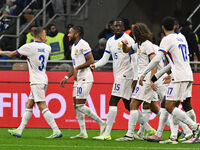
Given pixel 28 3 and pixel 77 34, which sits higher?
pixel 28 3

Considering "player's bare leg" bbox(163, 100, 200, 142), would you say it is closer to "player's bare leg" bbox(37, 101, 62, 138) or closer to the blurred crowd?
"player's bare leg" bbox(37, 101, 62, 138)

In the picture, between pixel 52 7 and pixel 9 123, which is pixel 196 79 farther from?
pixel 52 7

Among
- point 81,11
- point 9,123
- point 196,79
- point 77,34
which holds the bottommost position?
point 9,123

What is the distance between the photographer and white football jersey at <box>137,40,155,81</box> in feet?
39.8

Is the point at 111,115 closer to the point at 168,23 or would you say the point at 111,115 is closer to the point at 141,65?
the point at 141,65

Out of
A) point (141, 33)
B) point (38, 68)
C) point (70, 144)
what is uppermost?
point (141, 33)

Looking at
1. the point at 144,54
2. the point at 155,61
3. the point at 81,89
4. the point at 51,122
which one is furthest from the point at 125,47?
the point at 51,122

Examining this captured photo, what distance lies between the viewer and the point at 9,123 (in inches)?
621

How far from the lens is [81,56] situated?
1295cm

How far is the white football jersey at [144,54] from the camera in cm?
1214

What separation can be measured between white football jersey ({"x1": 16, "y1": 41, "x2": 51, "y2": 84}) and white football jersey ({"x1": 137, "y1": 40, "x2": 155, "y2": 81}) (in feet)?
6.59

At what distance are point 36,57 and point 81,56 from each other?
2.99 ft

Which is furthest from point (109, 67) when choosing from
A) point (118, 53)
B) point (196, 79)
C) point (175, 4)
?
point (175, 4)

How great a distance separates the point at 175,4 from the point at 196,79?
1041 centimetres
